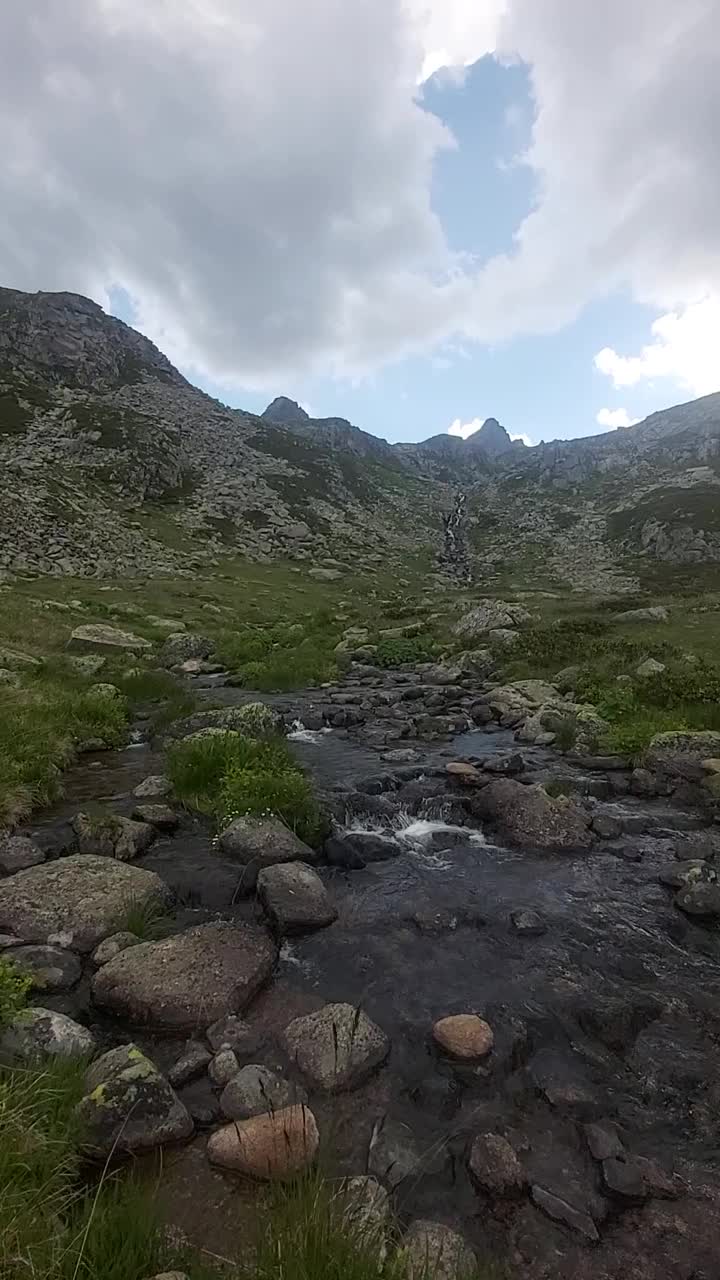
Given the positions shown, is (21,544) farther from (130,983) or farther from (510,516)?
(510,516)

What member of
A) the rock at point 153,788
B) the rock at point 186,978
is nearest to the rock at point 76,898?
the rock at point 186,978

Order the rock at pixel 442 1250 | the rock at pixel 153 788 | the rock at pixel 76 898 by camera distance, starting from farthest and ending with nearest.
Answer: the rock at pixel 153 788
the rock at pixel 76 898
the rock at pixel 442 1250

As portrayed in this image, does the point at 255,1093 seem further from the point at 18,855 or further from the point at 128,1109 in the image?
the point at 18,855

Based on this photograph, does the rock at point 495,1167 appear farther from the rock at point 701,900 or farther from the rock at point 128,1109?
the rock at point 701,900

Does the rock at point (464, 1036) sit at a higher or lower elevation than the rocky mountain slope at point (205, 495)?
lower

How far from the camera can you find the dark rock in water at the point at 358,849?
9375 millimetres

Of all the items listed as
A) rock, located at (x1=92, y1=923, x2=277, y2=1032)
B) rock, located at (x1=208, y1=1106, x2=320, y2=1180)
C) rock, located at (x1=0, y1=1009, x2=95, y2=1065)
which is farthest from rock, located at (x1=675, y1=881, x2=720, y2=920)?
rock, located at (x1=0, y1=1009, x2=95, y2=1065)

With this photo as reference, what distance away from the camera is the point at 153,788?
11.4 meters

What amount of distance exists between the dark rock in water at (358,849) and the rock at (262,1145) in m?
4.72

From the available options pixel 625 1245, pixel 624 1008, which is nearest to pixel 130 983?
pixel 625 1245

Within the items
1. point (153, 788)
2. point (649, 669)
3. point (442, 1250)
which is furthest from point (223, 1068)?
point (649, 669)

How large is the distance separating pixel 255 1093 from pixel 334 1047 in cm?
71

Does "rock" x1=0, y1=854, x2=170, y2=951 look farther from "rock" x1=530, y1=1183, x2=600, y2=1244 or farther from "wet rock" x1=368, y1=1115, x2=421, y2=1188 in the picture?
"rock" x1=530, y1=1183, x2=600, y2=1244

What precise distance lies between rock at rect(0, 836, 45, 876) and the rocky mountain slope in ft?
128
